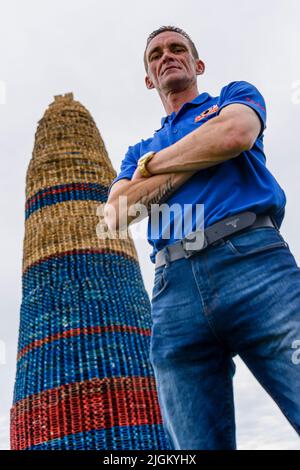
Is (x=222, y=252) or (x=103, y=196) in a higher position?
(x=103, y=196)

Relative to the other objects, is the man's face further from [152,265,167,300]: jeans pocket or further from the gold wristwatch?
[152,265,167,300]: jeans pocket

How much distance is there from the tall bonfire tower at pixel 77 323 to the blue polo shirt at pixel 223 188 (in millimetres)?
2703

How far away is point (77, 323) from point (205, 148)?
10.2 ft

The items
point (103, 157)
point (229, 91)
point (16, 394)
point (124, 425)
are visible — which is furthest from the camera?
point (103, 157)

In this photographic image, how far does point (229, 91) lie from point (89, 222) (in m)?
3.46

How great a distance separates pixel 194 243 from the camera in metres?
1.10

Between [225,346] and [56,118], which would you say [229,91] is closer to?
[225,346]

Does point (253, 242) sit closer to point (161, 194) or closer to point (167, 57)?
point (161, 194)

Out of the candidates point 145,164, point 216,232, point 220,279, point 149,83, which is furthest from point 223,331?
point 149,83

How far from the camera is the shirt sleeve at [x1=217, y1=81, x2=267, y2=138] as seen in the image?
3.90ft

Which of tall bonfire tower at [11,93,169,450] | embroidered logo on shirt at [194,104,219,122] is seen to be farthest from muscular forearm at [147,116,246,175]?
tall bonfire tower at [11,93,169,450]

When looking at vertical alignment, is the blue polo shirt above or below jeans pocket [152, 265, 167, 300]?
above

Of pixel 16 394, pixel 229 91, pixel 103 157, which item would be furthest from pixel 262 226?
pixel 103 157

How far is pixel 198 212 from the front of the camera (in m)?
1.14
